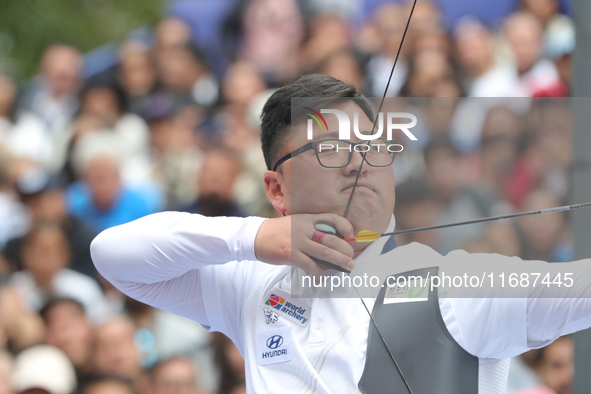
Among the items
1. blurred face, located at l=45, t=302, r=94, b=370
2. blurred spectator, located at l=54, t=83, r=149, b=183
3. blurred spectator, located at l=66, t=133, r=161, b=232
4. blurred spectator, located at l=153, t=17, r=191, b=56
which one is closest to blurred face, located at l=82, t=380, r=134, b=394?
blurred face, located at l=45, t=302, r=94, b=370

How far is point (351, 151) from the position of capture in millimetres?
1673

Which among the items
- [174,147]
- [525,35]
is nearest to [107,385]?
[174,147]

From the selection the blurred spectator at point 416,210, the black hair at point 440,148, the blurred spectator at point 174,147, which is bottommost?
the blurred spectator at point 416,210

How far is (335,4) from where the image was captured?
14.0ft

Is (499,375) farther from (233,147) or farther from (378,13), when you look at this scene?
(233,147)

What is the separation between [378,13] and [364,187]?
138cm

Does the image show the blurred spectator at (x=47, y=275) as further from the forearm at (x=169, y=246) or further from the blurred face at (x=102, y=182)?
the forearm at (x=169, y=246)

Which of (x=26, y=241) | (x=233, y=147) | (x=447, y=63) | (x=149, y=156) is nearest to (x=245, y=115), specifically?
(x=233, y=147)

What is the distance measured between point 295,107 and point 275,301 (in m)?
0.50

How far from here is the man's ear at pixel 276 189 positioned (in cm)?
189

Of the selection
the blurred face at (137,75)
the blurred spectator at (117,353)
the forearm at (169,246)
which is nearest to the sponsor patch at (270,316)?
the forearm at (169,246)

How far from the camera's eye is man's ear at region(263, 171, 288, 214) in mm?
1890

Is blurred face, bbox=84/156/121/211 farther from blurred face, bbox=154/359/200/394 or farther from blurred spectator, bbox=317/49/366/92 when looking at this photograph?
blurred spectator, bbox=317/49/366/92

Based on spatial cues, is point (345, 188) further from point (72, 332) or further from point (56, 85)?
point (56, 85)
